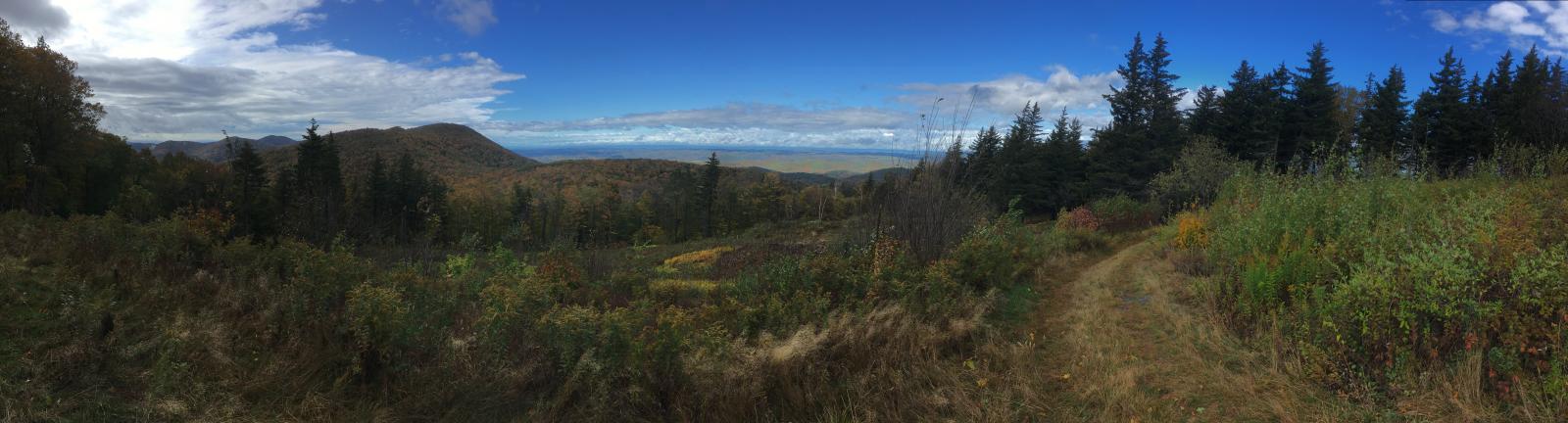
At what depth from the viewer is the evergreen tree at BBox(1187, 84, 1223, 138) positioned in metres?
33.2

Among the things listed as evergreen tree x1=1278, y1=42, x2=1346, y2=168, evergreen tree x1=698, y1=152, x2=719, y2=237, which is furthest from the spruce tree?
evergreen tree x1=698, y1=152, x2=719, y2=237

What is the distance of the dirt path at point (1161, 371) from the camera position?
356 cm

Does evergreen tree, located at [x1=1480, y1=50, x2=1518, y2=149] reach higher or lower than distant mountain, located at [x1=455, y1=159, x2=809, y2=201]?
higher

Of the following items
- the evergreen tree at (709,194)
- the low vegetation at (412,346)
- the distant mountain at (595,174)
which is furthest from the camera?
the distant mountain at (595,174)

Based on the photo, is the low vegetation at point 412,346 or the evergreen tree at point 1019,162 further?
the evergreen tree at point 1019,162

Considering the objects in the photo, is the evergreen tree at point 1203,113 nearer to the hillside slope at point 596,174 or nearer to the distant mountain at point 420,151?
the hillside slope at point 596,174

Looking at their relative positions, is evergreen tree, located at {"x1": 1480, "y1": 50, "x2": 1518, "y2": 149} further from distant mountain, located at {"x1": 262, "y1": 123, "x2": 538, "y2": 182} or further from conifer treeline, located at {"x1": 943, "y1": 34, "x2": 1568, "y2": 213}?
distant mountain, located at {"x1": 262, "y1": 123, "x2": 538, "y2": 182}

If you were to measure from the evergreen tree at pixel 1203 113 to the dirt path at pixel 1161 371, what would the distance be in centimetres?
3396

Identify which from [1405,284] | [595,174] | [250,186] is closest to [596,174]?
[595,174]

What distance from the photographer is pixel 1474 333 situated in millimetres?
3213

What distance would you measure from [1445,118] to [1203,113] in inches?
437

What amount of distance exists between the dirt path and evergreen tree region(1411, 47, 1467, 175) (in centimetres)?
3886

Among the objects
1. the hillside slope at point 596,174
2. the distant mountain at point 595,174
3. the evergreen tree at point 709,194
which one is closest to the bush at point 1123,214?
the evergreen tree at point 709,194

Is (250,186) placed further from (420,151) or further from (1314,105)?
(420,151)
